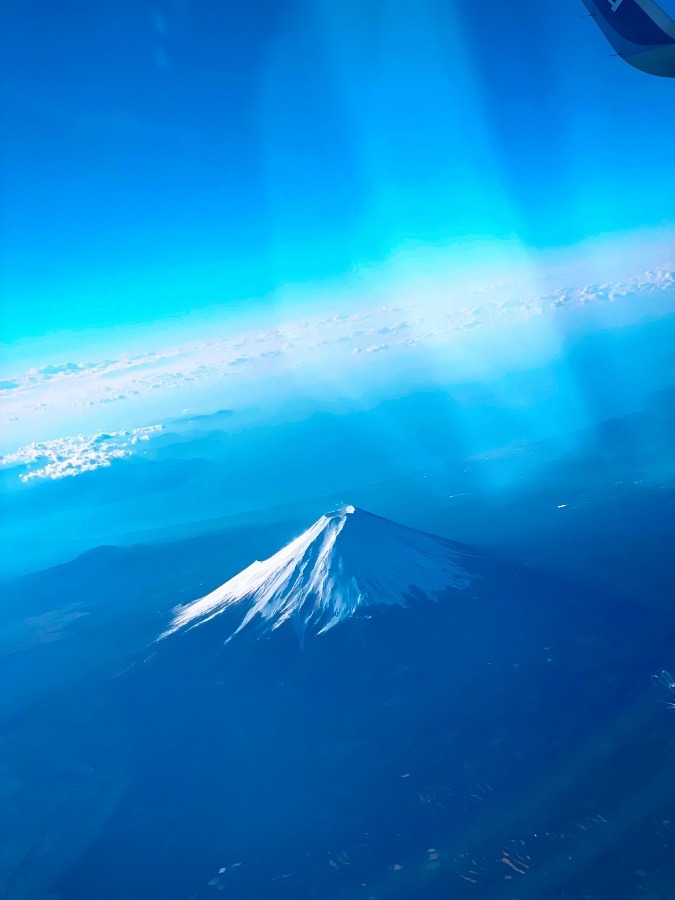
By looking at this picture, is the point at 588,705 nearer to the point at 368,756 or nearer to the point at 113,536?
the point at 368,756

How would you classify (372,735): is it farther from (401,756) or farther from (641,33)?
(641,33)

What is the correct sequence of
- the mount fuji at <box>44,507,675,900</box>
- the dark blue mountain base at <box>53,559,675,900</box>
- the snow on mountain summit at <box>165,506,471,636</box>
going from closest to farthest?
the dark blue mountain base at <box>53,559,675,900</box> < the mount fuji at <box>44,507,675,900</box> < the snow on mountain summit at <box>165,506,471,636</box>

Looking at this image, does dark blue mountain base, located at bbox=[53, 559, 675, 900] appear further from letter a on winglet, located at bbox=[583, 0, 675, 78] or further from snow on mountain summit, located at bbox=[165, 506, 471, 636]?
letter a on winglet, located at bbox=[583, 0, 675, 78]

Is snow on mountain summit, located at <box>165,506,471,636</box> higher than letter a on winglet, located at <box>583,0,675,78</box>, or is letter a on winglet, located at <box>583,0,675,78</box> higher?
letter a on winglet, located at <box>583,0,675,78</box>

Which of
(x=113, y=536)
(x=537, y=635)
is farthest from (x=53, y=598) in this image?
(x=537, y=635)

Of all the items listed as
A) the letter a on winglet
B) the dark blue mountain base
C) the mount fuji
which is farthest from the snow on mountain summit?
the letter a on winglet
